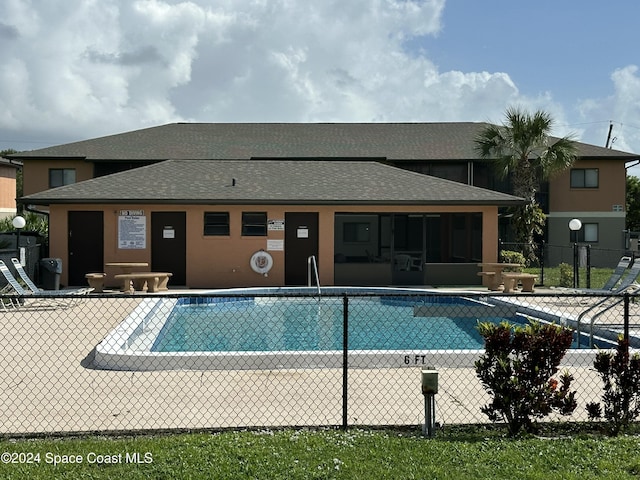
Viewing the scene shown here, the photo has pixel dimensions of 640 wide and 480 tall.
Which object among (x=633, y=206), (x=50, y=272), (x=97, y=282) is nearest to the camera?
(x=50, y=272)

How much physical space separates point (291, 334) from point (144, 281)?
25.6 ft

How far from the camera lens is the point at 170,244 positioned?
21375 millimetres

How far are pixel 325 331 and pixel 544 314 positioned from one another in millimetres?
4432

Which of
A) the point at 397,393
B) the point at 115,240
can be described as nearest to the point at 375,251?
the point at 115,240

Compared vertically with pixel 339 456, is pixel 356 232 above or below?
above

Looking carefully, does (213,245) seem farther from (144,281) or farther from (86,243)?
(86,243)

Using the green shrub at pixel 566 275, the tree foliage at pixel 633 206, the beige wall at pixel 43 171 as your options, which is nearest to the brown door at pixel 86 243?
the beige wall at pixel 43 171

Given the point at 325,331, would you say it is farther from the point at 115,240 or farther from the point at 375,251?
the point at 375,251

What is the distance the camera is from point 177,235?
21391 mm

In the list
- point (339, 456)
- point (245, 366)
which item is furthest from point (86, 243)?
point (339, 456)

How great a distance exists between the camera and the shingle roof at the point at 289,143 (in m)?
31.8

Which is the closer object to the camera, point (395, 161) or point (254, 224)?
point (254, 224)

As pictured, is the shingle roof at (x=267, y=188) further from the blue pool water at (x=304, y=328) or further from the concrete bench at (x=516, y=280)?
the blue pool water at (x=304, y=328)

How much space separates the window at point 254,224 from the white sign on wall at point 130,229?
10.2 feet
